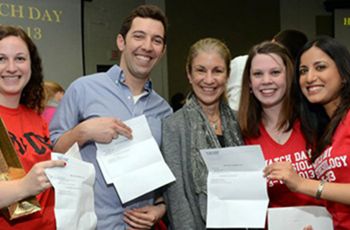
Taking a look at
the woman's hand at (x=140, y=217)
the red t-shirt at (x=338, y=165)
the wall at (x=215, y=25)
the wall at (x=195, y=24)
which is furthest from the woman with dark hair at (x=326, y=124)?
the wall at (x=215, y=25)

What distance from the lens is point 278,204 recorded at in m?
1.98

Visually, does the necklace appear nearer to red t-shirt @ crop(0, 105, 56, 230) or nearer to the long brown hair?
the long brown hair

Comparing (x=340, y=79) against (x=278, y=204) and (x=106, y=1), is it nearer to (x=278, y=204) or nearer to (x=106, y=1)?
(x=278, y=204)

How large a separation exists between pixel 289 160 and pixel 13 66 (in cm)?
121

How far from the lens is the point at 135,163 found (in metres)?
1.87

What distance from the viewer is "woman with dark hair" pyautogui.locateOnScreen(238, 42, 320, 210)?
1.95 m

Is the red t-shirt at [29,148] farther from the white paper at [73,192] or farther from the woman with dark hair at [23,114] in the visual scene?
the white paper at [73,192]

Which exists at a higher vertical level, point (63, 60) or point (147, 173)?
point (63, 60)

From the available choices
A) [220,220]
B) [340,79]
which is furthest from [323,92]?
[220,220]

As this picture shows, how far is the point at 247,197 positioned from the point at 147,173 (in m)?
0.43

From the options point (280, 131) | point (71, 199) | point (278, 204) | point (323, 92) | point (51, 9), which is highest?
point (51, 9)

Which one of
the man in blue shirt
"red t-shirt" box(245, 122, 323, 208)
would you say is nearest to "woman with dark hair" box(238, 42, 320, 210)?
"red t-shirt" box(245, 122, 323, 208)

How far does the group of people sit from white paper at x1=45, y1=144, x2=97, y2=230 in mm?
175

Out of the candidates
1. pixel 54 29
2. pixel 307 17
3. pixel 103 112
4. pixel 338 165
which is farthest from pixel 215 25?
pixel 338 165
